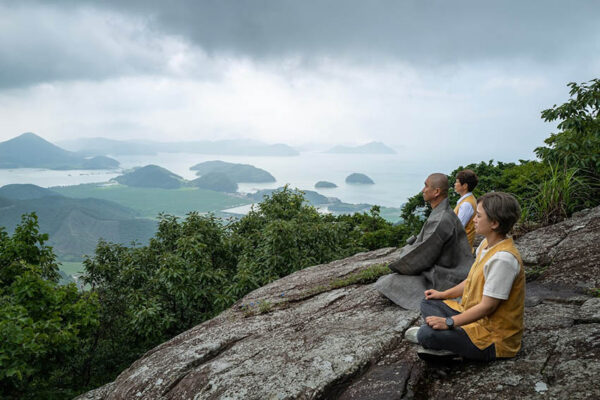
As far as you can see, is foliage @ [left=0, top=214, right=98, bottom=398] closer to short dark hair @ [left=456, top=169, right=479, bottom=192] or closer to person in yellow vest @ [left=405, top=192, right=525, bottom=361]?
person in yellow vest @ [left=405, top=192, right=525, bottom=361]

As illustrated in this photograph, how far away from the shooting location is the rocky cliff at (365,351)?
3027 mm

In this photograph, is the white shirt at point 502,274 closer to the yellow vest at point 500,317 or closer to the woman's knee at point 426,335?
the yellow vest at point 500,317

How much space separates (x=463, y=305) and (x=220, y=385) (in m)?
2.62

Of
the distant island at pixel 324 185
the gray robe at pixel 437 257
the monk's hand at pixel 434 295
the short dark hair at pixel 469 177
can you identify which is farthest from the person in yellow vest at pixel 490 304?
the distant island at pixel 324 185

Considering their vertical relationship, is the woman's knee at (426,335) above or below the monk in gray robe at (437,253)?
below

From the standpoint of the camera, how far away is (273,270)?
10719 millimetres

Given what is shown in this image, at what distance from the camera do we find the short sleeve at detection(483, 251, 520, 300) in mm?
2783

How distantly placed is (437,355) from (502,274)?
2.90ft

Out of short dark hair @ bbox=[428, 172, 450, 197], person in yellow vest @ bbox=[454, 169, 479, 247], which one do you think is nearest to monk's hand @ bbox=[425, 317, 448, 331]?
short dark hair @ bbox=[428, 172, 450, 197]

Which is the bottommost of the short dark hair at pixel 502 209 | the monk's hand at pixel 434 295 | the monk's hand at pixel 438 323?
the monk's hand at pixel 438 323

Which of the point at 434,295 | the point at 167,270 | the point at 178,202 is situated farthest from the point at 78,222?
the point at 434,295

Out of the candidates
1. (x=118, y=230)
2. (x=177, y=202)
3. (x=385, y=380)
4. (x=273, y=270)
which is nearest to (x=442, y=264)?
(x=385, y=380)

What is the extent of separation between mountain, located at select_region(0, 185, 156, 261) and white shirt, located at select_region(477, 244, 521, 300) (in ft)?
398

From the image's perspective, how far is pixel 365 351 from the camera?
→ 12.9 feet
